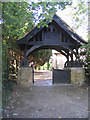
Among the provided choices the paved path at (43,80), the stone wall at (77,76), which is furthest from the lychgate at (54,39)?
the paved path at (43,80)

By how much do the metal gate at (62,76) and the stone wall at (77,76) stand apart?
27 cm

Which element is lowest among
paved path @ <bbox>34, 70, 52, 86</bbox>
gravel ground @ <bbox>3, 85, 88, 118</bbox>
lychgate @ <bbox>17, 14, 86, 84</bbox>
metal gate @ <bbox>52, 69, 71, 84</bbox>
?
gravel ground @ <bbox>3, 85, 88, 118</bbox>

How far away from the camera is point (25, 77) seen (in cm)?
710

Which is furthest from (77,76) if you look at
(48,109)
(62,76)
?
(48,109)

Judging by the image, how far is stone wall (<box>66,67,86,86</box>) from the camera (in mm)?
7523

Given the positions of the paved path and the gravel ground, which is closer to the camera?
the gravel ground

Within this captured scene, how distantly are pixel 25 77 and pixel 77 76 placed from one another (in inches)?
135

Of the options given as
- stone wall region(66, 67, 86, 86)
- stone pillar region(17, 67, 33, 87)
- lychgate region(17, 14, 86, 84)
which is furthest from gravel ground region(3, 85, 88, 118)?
lychgate region(17, 14, 86, 84)

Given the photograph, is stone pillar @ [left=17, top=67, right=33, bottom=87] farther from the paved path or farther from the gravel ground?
the gravel ground

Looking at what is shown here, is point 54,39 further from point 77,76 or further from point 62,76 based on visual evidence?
point 77,76

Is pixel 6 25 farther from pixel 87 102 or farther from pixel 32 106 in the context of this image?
pixel 87 102

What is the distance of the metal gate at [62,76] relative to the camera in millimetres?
7727

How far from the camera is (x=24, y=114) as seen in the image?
3.66m

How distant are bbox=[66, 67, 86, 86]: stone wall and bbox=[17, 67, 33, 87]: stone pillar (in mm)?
2793
